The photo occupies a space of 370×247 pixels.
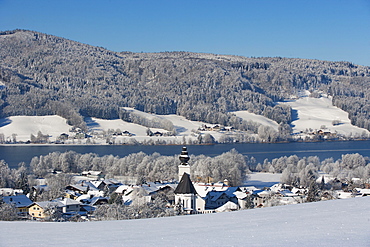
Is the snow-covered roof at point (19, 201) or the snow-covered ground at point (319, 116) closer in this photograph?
the snow-covered roof at point (19, 201)

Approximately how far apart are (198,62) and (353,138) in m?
54.7

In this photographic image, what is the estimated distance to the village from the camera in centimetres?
1419

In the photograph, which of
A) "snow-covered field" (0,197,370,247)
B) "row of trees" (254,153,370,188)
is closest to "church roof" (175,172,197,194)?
"snow-covered field" (0,197,370,247)

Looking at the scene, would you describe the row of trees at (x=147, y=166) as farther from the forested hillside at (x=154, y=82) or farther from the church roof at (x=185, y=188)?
the forested hillside at (x=154, y=82)

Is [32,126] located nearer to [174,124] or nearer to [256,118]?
[174,124]

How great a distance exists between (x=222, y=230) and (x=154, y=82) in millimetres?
115031

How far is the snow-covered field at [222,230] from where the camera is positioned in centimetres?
431

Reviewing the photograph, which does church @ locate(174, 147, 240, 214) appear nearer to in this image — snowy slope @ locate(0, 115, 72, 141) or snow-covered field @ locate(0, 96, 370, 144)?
snow-covered field @ locate(0, 96, 370, 144)

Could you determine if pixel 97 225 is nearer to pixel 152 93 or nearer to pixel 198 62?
pixel 152 93

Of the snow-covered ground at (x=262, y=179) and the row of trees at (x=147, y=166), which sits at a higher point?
the row of trees at (x=147, y=166)

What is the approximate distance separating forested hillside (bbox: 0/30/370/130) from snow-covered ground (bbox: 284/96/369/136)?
2209mm

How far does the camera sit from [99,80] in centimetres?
11200

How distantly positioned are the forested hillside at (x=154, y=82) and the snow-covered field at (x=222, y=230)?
228 ft

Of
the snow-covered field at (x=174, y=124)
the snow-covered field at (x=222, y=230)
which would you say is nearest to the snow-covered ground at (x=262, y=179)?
the snow-covered field at (x=222, y=230)
